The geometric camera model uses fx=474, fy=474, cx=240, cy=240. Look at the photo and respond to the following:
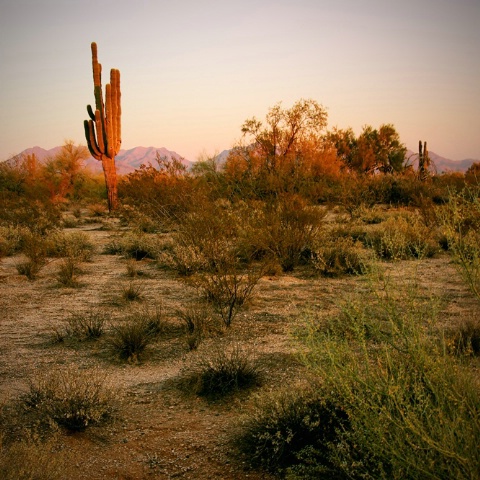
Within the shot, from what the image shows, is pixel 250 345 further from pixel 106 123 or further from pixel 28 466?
pixel 106 123

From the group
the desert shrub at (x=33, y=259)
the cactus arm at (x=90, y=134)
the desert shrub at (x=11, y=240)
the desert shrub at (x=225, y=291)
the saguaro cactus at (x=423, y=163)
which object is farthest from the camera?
the saguaro cactus at (x=423, y=163)

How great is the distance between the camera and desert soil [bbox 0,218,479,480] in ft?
12.0

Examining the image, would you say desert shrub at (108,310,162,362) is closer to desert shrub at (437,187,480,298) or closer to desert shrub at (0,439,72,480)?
desert shrub at (0,439,72,480)

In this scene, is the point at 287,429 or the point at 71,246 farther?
the point at 71,246

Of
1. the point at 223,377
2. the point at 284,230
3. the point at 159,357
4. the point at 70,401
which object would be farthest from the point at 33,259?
the point at 223,377

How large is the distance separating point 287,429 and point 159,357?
8.25 ft

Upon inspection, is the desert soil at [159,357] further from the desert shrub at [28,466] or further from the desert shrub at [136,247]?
the desert shrub at [136,247]

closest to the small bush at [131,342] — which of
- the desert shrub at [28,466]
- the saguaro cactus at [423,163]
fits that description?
the desert shrub at [28,466]

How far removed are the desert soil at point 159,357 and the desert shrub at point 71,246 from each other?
88 cm

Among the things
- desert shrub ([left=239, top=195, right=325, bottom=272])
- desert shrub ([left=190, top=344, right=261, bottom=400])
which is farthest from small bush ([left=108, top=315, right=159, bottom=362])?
desert shrub ([left=239, top=195, right=325, bottom=272])

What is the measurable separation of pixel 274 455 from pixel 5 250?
36.4 ft

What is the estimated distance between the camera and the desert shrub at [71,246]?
11758mm

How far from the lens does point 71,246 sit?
12.0 meters

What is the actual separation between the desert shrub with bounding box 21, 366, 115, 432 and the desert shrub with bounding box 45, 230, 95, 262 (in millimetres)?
7043
